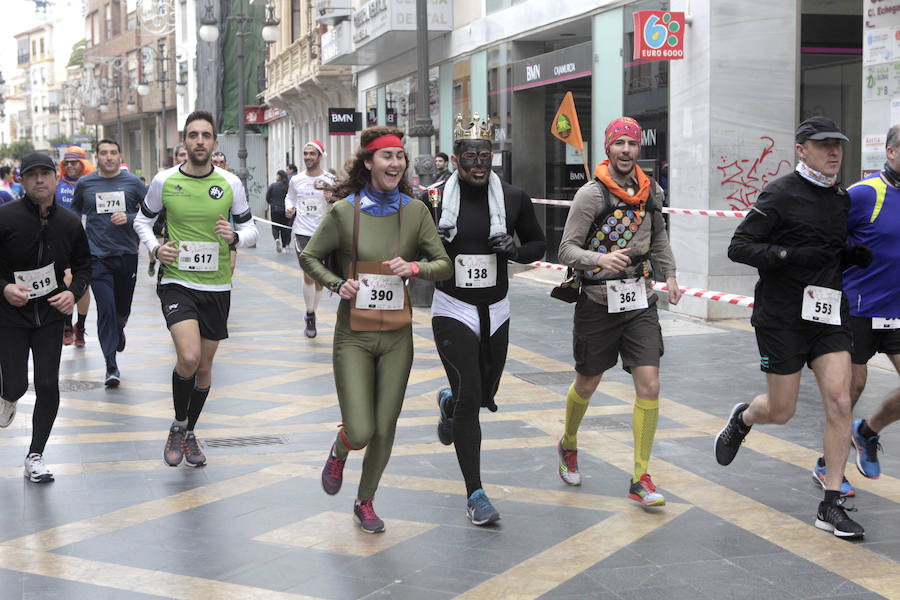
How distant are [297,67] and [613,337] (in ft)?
114

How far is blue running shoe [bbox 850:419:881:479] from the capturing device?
6277mm

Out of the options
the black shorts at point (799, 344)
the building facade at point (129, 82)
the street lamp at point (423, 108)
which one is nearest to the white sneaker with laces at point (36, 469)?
the black shorts at point (799, 344)

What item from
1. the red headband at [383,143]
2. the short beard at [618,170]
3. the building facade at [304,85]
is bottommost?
the short beard at [618,170]

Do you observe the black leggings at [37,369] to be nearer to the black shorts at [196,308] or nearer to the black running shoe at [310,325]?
the black shorts at [196,308]

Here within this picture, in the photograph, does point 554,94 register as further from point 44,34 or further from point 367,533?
point 44,34

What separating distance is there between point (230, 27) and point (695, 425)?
5183 cm

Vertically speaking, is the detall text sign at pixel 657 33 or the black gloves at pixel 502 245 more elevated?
the detall text sign at pixel 657 33

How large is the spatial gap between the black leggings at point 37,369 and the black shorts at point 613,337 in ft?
9.41

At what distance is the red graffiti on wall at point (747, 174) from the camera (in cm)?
1365

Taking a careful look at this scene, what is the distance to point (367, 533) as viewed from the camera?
5.49m

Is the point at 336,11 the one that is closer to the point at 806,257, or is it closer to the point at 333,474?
the point at 333,474

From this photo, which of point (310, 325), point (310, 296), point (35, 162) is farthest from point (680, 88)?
point (35, 162)

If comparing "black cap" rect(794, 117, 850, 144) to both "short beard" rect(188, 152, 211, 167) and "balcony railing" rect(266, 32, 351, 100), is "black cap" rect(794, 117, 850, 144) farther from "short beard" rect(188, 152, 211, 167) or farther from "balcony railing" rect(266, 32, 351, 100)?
"balcony railing" rect(266, 32, 351, 100)

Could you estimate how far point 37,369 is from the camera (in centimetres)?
662
